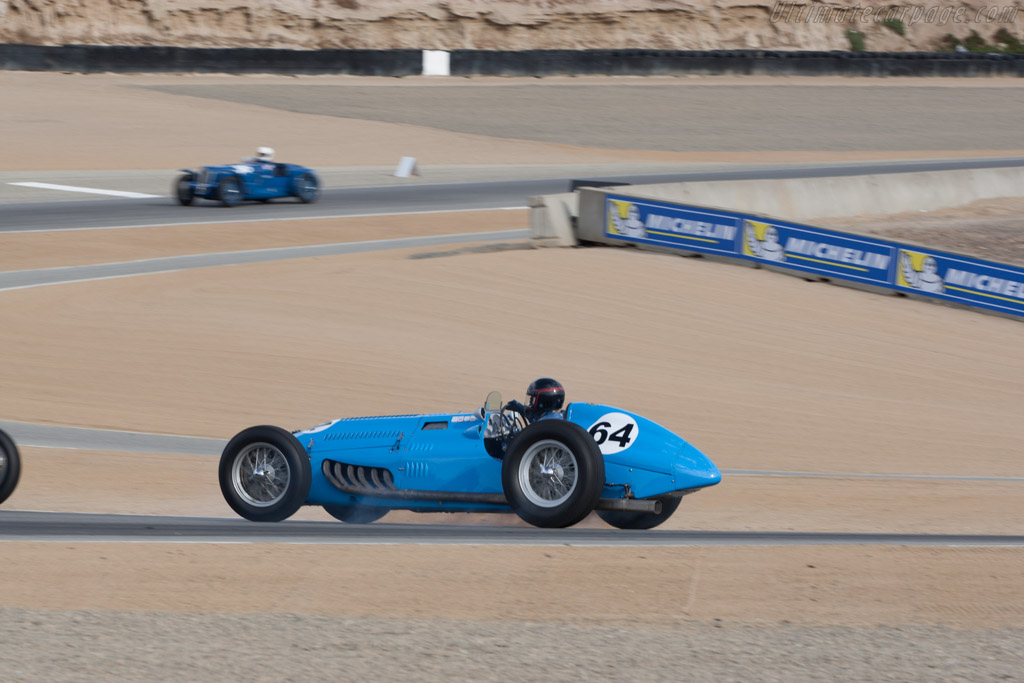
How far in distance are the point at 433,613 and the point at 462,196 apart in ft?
83.9

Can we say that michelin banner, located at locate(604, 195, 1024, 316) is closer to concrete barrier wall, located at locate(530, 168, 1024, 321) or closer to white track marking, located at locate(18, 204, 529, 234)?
concrete barrier wall, located at locate(530, 168, 1024, 321)

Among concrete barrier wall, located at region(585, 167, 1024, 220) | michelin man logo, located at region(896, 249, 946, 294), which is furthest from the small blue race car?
michelin man logo, located at region(896, 249, 946, 294)

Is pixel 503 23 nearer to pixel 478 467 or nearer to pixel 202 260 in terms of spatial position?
pixel 202 260

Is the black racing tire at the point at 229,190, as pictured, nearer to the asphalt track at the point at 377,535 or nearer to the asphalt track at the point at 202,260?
the asphalt track at the point at 202,260

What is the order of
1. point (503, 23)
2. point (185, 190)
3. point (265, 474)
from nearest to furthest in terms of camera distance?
point (265, 474), point (185, 190), point (503, 23)

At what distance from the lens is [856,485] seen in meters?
11.0

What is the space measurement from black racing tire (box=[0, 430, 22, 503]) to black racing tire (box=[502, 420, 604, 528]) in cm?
338

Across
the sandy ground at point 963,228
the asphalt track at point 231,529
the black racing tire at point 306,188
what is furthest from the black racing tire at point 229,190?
the sandy ground at point 963,228

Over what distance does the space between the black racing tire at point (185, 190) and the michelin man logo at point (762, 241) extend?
11979 millimetres

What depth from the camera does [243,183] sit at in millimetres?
27547

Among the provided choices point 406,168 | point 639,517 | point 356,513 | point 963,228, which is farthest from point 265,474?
point 406,168

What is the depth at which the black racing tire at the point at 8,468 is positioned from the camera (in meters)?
8.95

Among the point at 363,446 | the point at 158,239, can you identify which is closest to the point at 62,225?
the point at 158,239

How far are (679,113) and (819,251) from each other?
3066 cm
